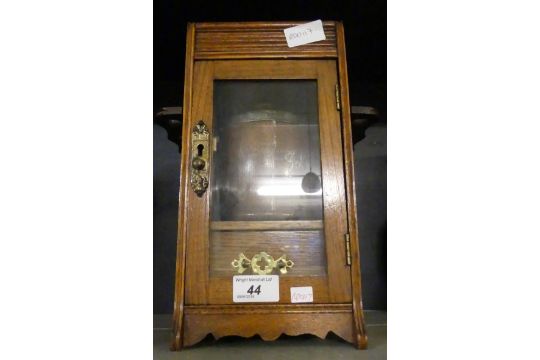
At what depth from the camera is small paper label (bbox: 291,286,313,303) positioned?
876mm

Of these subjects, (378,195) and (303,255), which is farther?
(378,195)

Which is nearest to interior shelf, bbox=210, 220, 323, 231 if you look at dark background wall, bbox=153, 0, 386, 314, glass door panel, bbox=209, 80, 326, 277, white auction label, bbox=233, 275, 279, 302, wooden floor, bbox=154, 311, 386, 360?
glass door panel, bbox=209, 80, 326, 277

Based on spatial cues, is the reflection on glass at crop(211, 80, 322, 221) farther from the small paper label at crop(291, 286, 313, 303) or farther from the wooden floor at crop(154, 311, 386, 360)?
the wooden floor at crop(154, 311, 386, 360)

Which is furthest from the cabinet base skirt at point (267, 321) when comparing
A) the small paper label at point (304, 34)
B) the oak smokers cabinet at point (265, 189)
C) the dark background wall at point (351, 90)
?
the small paper label at point (304, 34)

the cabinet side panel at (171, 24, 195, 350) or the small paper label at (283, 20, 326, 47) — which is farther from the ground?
the small paper label at (283, 20, 326, 47)

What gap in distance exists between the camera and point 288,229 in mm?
914

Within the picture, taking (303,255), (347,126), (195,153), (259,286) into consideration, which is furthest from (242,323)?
(347,126)

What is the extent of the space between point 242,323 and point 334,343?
21 centimetres

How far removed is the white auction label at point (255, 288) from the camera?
2.88 feet

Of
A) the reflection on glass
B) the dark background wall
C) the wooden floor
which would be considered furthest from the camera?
the dark background wall

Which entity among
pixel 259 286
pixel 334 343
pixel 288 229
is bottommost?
pixel 334 343

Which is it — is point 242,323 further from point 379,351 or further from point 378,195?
point 378,195

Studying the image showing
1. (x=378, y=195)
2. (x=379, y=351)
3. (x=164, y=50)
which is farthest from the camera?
(x=378, y=195)

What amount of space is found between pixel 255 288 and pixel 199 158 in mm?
309
